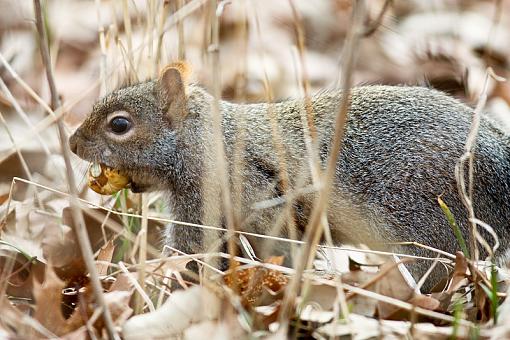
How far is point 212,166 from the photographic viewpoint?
4.56 meters

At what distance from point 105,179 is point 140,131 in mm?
303

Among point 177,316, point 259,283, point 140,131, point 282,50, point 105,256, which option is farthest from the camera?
point 282,50

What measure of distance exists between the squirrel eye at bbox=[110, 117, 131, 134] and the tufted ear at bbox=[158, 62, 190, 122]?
20cm

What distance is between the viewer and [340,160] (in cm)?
454

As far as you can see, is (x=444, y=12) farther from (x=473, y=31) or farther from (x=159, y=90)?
(x=159, y=90)

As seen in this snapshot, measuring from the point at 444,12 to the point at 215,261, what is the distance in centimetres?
470

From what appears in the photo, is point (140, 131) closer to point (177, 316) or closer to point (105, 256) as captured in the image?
point (105, 256)

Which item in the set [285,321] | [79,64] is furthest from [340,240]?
[79,64]

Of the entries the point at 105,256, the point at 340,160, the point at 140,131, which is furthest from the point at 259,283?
the point at 140,131

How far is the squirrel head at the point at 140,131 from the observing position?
14.8 ft

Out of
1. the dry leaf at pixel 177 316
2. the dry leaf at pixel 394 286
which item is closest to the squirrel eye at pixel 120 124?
the dry leaf at pixel 177 316

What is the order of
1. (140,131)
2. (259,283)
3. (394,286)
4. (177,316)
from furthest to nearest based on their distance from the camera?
(140,131) < (259,283) < (394,286) < (177,316)

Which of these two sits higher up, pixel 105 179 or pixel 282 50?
pixel 105 179

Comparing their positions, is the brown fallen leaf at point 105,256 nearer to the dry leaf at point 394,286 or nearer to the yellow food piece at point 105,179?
the yellow food piece at point 105,179
